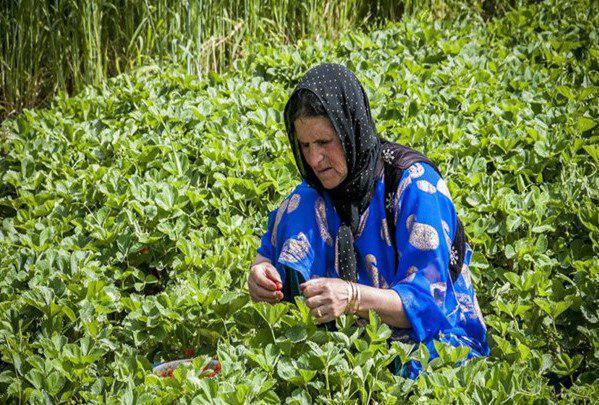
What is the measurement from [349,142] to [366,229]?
29 cm

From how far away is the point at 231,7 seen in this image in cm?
575

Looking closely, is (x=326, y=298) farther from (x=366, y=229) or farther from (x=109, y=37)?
(x=109, y=37)

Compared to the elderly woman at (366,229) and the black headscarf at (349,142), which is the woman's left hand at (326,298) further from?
the black headscarf at (349,142)

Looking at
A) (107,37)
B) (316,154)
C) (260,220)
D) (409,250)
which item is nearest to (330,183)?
(316,154)

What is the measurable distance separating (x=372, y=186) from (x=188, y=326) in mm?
802

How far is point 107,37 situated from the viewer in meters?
5.54

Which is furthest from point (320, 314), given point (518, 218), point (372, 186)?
point (518, 218)

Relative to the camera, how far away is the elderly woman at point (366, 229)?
248 centimetres

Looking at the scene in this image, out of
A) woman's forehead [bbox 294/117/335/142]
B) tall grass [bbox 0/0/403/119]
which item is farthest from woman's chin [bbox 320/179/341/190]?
tall grass [bbox 0/0/403/119]

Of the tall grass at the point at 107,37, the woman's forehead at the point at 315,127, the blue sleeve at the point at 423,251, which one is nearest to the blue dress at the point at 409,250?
the blue sleeve at the point at 423,251

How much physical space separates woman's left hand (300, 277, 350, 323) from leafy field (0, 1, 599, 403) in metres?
0.07

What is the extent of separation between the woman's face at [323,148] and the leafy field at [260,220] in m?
0.49

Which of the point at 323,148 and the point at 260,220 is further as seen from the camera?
the point at 260,220

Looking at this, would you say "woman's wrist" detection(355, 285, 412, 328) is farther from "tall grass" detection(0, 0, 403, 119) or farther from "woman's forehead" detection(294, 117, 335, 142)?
"tall grass" detection(0, 0, 403, 119)
